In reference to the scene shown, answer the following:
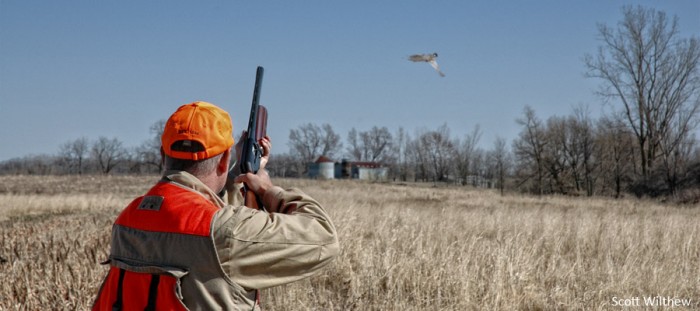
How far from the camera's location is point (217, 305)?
1.90m

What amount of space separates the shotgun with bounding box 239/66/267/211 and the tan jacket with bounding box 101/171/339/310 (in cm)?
24

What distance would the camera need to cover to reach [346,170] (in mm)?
83750

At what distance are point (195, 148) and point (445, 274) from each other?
369cm

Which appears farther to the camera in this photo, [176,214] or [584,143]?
[584,143]

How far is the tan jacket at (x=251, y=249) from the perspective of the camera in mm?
1860

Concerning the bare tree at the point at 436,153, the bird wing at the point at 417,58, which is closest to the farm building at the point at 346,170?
the bare tree at the point at 436,153

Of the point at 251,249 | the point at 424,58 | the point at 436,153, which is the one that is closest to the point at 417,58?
the point at 424,58

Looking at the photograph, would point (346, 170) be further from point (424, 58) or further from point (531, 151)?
point (424, 58)

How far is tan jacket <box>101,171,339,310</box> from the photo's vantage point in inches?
73.2

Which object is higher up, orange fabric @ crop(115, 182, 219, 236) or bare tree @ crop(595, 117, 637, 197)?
bare tree @ crop(595, 117, 637, 197)

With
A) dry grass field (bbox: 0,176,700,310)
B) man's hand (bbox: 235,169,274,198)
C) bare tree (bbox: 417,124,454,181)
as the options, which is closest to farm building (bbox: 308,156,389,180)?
bare tree (bbox: 417,124,454,181)

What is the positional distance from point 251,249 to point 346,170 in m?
81.9

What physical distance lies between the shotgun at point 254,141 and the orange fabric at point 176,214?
14.7 inches

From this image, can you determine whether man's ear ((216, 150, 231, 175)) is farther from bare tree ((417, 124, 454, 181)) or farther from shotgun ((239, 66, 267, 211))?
bare tree ((417, 124, 454, 181))
